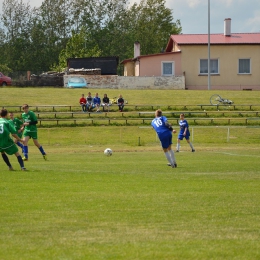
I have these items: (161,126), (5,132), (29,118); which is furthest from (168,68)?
(5,132)

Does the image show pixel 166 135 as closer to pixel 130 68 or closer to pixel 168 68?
pixel 168 68

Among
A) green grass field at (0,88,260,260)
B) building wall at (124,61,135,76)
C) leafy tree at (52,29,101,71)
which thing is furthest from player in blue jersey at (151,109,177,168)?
A: leafy tree at (52,29,101,71)

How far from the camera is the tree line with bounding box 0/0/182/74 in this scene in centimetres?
9188

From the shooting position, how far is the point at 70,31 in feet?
307

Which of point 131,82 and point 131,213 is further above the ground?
point 131,82

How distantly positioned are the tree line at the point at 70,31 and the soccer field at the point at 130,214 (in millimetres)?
76265

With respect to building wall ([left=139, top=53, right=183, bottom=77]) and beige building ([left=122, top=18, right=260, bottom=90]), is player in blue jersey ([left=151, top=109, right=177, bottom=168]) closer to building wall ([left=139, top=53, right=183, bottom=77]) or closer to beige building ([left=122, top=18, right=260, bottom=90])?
beige building ([left=122, top=18, right=260, bottom=90])

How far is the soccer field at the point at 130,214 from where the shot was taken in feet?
24.9

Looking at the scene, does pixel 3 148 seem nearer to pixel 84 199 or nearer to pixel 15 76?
pixel 84 199

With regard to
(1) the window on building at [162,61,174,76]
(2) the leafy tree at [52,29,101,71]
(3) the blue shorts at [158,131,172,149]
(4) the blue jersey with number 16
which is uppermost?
(2) the leafy tree at [52,29,101,71]

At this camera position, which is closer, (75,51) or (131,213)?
(131,213)

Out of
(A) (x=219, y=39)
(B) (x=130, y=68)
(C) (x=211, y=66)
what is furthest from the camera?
(B) (x=130, y=68)

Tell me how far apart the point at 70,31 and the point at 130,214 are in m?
85.9

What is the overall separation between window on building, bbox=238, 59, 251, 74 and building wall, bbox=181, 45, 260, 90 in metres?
0.40
